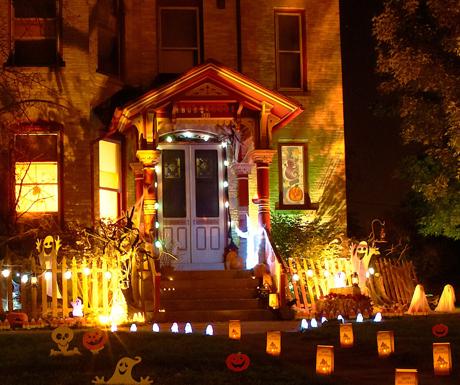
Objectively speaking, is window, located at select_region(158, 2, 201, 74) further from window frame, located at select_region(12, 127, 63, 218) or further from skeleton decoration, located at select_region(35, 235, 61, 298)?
skeleton decoration, located at select_region(35, 235, 61, 298)

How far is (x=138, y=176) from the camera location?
67.3 feet

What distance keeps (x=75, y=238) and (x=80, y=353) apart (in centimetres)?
885

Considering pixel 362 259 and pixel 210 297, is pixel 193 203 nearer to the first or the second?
pixel 210 297

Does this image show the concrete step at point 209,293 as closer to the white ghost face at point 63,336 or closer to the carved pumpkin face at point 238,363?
the white ghost face at point 63,336

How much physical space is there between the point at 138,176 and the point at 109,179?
1233 millimetres

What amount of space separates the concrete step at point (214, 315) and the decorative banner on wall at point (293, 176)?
474 cm

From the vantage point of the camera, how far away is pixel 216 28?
2219cm

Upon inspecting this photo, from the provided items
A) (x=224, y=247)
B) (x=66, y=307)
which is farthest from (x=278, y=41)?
→ (x=66, y=307)

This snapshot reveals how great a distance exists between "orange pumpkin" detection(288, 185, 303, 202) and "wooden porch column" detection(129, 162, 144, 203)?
386 cm

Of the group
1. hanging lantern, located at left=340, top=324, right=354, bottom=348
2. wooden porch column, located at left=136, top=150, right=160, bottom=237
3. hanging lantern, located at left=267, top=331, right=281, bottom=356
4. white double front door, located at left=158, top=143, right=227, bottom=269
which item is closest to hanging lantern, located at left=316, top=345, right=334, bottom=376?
hanging lantern, located at left=267, top=331, right=281, bottom=356

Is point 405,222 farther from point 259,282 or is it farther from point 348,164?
point 259,282

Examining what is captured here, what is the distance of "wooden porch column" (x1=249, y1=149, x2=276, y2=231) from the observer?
1941 cm

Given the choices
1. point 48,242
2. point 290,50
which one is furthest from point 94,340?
point 290,50

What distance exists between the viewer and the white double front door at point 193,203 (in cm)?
2073
